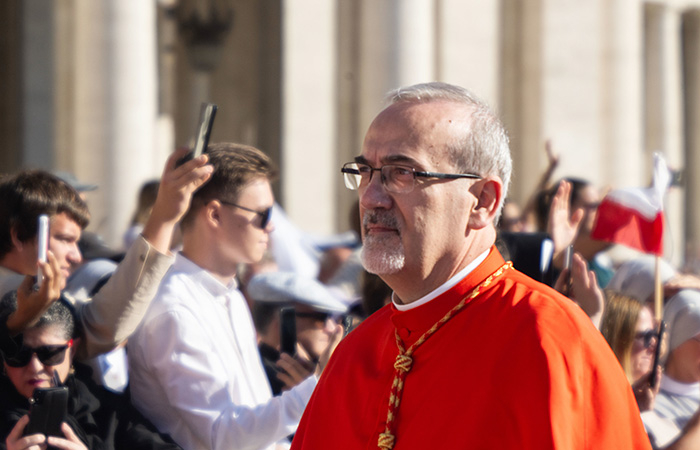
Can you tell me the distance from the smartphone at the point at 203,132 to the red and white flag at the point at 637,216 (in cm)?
312

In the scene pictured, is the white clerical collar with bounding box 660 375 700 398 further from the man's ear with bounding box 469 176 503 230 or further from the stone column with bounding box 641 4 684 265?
the stone column with bounding box 641 4 684 265

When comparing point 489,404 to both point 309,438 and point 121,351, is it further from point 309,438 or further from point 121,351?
point 121,351

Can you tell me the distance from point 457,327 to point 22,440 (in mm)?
1790

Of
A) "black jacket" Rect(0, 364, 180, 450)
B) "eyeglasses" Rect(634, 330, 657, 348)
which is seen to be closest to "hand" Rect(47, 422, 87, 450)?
"black jacket" Rect(0, 364, 180, 450)

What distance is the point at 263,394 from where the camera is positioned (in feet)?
14.8

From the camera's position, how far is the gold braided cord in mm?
2877

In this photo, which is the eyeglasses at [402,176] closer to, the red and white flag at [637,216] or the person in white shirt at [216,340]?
the person in white shirt at [216,340]

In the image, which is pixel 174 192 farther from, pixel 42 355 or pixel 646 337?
pixel 646 337

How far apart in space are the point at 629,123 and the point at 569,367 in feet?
59.4

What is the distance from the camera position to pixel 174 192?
4121 mm

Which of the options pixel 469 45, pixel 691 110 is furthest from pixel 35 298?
pixel 691 110

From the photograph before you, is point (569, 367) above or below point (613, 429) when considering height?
above

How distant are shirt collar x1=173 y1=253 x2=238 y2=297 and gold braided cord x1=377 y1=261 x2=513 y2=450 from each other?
1.62 m

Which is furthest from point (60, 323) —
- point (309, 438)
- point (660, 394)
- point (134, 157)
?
point (134, 157)
